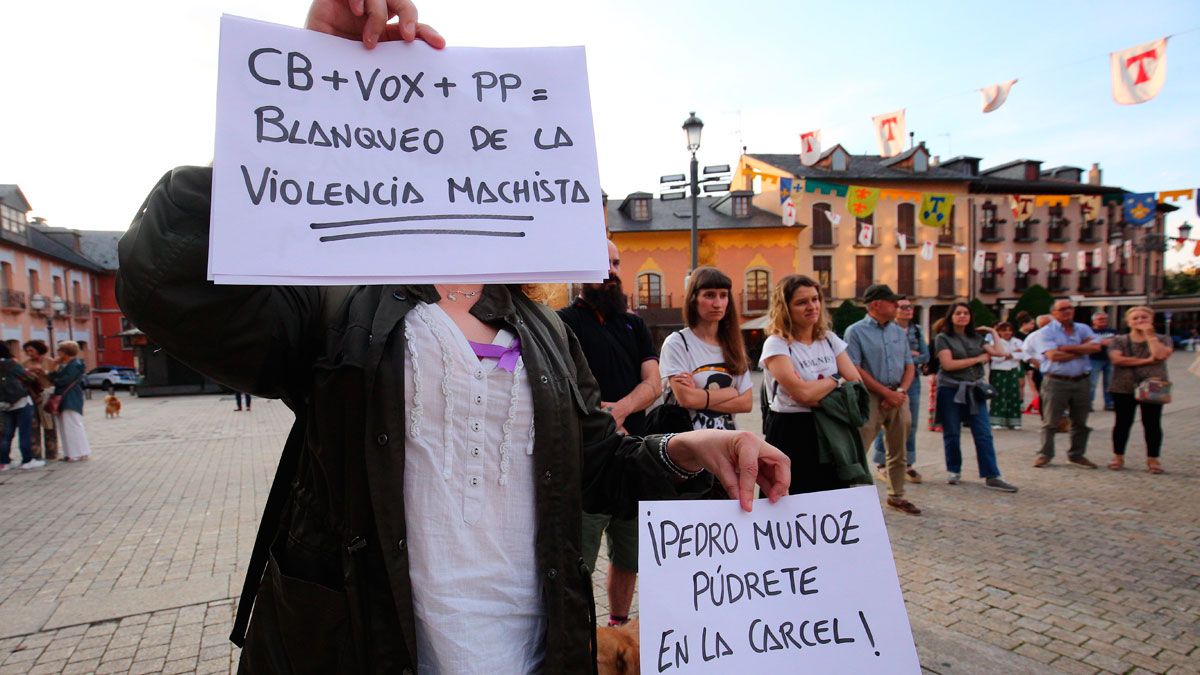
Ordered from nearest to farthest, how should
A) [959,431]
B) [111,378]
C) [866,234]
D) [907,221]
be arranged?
[959,431] < [866,234] < [111,378] < [907,221]

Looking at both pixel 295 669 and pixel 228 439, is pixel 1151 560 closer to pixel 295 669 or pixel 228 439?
pixel 295 669

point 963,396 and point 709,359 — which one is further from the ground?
point 709,359

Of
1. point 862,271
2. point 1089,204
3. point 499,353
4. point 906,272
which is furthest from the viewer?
point 906,272

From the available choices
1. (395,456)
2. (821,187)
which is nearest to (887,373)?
(395,456)

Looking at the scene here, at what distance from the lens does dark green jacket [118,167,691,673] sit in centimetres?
101

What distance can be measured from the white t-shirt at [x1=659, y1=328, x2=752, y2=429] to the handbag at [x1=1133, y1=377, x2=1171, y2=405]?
5.61 metres

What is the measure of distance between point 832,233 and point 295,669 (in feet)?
122

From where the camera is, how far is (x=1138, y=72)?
826 cm

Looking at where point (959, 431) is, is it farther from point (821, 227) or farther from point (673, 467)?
point (821, 227)

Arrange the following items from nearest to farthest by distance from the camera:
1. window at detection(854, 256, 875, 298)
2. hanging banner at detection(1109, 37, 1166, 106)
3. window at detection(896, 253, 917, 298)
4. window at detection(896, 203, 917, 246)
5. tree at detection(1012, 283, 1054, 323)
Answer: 1. hanging banner at detection(1109, 37, 1166, 106)
2. tree at detection(1012, 283, 1054, 323)
3. window at detection(854, 256, 875, 298)
4. window at detection(896, 203, 917, 246)
5. window at detection(896, 253, 917, 298)

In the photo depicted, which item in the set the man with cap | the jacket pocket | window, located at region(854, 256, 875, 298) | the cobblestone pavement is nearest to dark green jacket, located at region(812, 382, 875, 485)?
the cobblestone pavement

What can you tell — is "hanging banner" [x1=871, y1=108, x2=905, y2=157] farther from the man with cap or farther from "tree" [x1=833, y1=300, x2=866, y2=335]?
"tree" [x1=833, y1=300, x2=866, y2=335]

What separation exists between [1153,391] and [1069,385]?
0.72 m

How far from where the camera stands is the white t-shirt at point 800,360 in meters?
4.08
